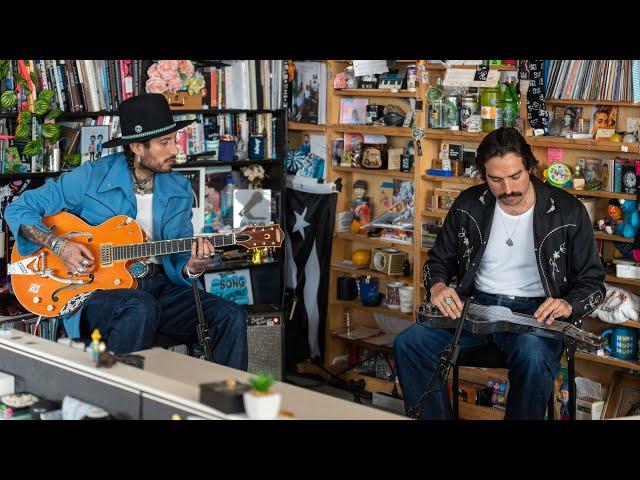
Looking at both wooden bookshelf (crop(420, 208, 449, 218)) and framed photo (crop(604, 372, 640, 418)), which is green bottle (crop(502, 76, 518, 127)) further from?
framed photo (crop(604, 372, 640, 418))

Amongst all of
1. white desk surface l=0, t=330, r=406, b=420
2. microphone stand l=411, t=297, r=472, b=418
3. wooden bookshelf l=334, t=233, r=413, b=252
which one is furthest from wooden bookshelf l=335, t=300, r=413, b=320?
white desk surface l=0, t=330, r=406, b=420

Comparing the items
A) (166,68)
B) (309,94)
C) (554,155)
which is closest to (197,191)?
(166,68)

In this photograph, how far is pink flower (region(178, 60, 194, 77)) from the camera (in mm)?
5703

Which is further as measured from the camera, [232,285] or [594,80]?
[232,285]

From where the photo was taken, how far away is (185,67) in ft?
18.7

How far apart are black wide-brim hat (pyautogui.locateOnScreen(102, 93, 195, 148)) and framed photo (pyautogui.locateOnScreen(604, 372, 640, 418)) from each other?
92.5 inches

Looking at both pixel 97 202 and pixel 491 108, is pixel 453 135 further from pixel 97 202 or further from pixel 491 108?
pixel 97 202

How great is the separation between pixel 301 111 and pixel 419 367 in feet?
7.93

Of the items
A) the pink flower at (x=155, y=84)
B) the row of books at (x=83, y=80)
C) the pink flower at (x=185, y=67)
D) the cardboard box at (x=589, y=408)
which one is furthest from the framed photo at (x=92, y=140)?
the cardboard box at (x=589, y=408)

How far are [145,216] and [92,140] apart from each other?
0.92 m

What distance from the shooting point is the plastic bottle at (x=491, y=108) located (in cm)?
541

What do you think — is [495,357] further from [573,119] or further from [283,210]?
[283,210]

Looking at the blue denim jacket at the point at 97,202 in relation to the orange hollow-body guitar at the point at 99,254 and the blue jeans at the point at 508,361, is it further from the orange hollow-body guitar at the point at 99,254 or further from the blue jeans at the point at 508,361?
the blue jeans at the point at 508,361
